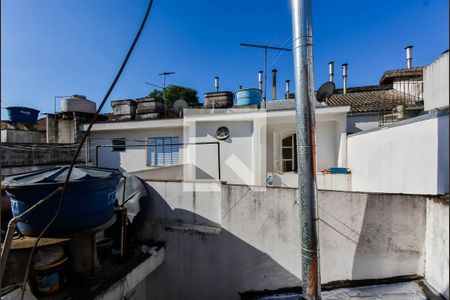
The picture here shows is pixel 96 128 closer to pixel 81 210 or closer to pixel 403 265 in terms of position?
pixel 81 210

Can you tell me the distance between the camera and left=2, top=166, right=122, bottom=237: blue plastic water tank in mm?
3645

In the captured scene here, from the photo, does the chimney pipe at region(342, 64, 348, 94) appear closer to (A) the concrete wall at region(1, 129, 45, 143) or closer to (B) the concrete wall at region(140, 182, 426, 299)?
(B) the concrete wall at region(140, 182, 426, 299)

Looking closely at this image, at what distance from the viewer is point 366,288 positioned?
4.09 metres

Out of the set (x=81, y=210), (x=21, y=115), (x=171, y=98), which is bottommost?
(x=81, y=210)

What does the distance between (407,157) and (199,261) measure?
197 inches

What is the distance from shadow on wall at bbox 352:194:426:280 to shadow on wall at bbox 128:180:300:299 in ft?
5.02

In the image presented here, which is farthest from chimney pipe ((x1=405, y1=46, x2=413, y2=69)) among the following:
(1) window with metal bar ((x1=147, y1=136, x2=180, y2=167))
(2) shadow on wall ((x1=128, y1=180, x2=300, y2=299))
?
(2) shadow on wall ((x1=128, y1=180, x2=300, y2=299))

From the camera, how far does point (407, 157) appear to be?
13.4ft

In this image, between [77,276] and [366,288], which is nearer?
[366,288]

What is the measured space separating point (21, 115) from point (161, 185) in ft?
37.7

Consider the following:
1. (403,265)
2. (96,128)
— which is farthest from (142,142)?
(403,265)

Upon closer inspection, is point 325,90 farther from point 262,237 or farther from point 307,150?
point 262,237

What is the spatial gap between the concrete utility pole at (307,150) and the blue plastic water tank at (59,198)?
3.60 m

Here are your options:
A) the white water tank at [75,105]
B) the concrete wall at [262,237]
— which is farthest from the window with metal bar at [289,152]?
the white water tank at [75,105]
